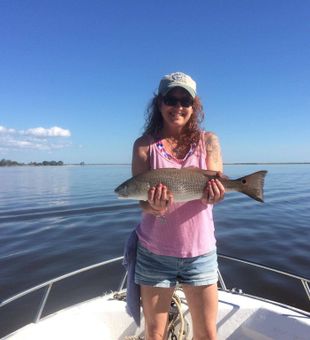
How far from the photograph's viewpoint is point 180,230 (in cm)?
309

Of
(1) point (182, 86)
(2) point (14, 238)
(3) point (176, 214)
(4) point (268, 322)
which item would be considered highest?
(1) point (182, 86)

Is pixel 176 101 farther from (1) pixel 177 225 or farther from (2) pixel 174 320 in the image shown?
(2) pixel 174 320

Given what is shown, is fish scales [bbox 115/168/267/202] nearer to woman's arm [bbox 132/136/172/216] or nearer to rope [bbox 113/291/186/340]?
woman's arm [bbox 132/136/172/216]

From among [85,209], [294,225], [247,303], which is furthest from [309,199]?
[247,303]

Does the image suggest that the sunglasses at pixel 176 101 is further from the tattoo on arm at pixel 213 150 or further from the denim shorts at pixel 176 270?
the denim shorts at pixel 176 270

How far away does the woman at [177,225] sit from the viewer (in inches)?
122

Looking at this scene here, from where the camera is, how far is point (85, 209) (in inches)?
884

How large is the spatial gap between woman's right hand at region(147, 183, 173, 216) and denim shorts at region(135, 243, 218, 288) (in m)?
0.45

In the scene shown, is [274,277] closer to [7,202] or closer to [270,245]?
[270,245]

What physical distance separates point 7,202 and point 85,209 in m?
8.27

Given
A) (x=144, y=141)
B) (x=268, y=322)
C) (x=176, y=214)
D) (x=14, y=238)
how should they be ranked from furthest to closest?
(x=14, y=238)
(x=268, y=322)
(x=144, y=141)
(x=176, y=214)

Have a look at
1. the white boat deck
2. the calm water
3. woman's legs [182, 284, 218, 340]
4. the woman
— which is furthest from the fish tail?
the calm water

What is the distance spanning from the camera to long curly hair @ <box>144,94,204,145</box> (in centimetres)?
339

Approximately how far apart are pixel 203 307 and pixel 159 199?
1.17 m
